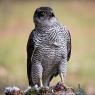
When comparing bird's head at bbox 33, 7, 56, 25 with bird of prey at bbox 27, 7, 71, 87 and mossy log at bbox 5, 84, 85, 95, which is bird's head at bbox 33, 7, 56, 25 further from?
mossy log at bbox 5, 84, 85, 95

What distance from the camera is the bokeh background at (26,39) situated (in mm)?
15336

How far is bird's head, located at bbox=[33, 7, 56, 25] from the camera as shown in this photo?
9672mm

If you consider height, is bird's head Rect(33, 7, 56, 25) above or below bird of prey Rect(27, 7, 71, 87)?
above

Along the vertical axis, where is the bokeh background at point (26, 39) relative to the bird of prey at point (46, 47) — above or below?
below

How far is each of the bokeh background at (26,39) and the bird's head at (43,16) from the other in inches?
147

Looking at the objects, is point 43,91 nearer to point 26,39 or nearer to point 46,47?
point 46,47

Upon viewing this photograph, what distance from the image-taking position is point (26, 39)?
17703 millimetres

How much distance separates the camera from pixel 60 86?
9258 mm

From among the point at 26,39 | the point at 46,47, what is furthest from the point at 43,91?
the point at 26,39

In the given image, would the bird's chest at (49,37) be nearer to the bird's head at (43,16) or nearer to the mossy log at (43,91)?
the bird's head at (43,16)

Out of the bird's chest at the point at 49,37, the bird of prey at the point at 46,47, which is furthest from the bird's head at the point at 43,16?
the bird's chest at the point at 49,37

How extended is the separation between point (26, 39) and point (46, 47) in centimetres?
798

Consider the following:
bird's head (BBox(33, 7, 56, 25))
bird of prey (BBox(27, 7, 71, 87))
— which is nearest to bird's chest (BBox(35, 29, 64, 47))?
bird of prey (BBox(27, 7, 71, 87))

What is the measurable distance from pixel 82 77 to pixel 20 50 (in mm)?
2223
